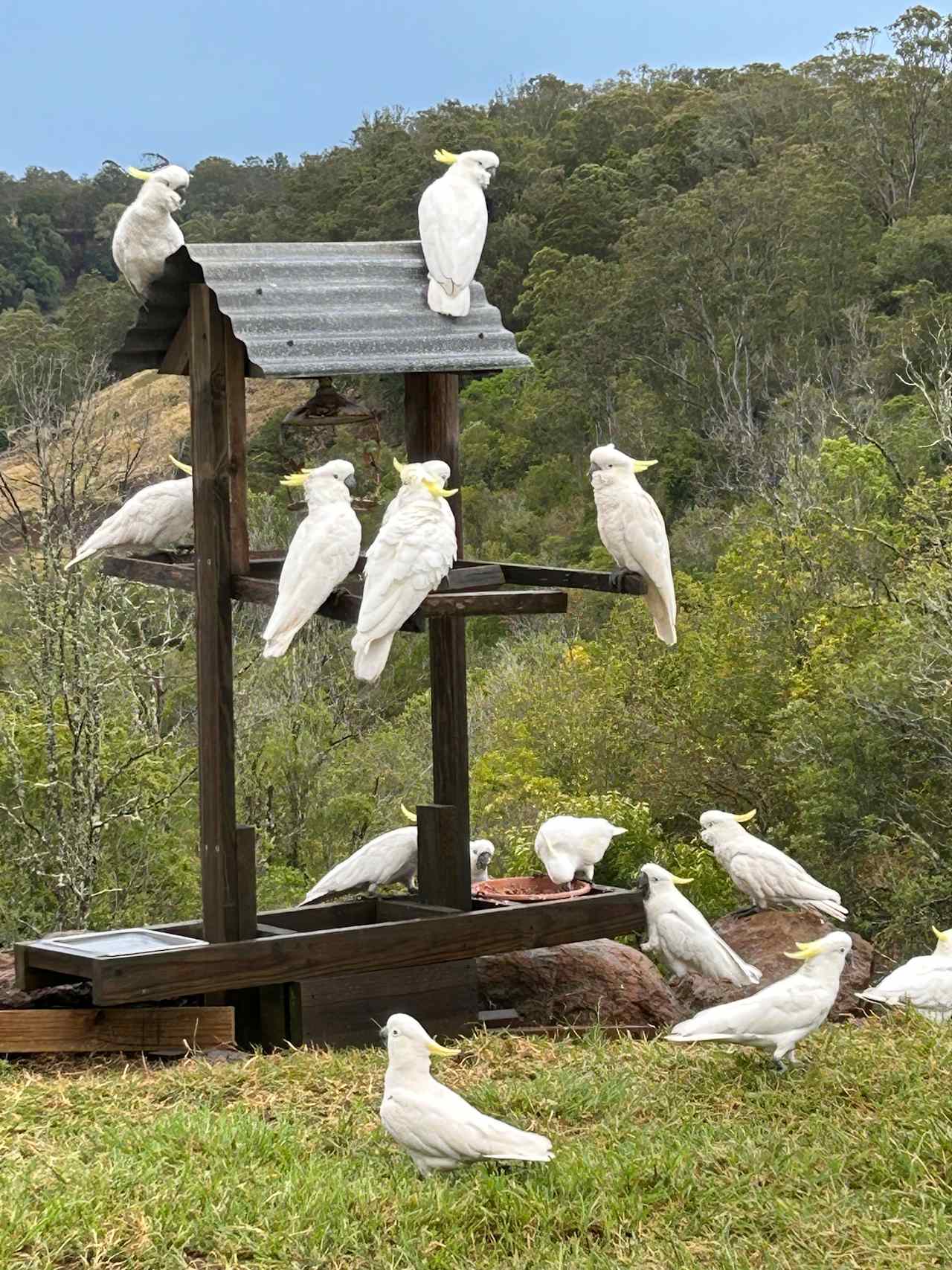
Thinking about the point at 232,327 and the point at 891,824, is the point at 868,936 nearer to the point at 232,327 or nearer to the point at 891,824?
the point at 891,824

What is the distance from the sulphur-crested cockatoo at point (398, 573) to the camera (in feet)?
16.2

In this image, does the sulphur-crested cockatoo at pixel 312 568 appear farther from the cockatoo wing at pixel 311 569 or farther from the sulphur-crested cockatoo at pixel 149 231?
the sulphur-crested cockatoo at pixel 149 231

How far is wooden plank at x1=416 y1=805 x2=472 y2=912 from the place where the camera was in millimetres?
5910

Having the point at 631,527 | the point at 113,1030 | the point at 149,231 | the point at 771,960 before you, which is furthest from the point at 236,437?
the point at 771,960

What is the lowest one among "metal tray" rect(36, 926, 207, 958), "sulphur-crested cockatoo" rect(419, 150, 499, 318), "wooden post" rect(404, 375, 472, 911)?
"metal tray" rect(36, 926, 207, 958)

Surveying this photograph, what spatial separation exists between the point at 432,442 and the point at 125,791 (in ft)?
17.0

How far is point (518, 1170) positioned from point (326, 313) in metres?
2.87

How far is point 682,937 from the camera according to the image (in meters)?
5.96

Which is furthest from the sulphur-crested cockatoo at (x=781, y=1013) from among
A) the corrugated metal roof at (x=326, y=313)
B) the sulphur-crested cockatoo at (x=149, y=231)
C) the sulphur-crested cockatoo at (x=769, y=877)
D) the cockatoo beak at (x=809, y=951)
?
the sulphur-crested cockatoo at (x=149, y=231)

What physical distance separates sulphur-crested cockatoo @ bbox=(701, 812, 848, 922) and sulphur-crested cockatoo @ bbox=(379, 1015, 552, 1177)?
2481 mm

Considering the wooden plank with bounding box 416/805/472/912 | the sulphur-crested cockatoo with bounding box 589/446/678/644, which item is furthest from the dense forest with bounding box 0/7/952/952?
the wooden plank with bounding box 416/805/472/912

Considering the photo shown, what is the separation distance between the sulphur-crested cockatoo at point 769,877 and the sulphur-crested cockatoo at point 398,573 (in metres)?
1.86

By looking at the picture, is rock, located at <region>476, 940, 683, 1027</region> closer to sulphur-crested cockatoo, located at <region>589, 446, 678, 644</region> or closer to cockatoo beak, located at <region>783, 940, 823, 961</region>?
sulphur-crested cockatoo, located at <region>589, 446, 678, 644</region>

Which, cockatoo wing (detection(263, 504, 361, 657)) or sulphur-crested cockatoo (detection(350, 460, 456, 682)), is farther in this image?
cockatoo wing (detection(263, 504, 361, 657))
